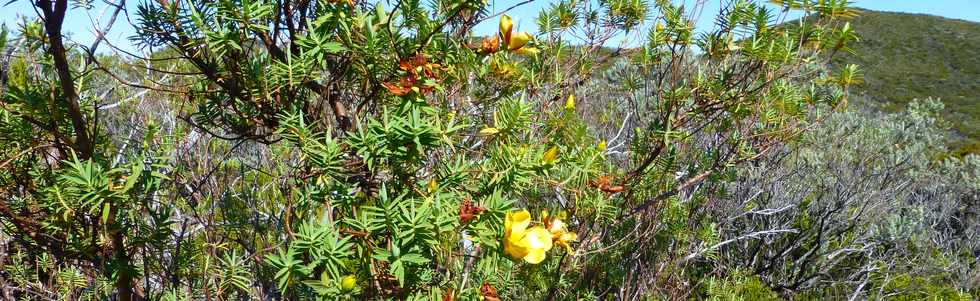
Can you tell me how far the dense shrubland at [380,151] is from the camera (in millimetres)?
1019

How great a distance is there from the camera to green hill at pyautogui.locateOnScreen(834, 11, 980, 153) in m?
27.4

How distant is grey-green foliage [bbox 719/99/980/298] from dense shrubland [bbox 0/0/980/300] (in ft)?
3.25

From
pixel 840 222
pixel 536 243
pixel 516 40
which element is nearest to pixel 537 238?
pixel 536 243

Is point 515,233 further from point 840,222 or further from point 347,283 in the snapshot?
point 840,222

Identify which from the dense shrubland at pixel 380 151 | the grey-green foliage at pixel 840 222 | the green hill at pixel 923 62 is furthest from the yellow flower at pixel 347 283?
the green hill at pixel 923 62

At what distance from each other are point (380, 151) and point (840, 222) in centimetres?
428

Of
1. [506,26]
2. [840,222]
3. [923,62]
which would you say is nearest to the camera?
[506,26]

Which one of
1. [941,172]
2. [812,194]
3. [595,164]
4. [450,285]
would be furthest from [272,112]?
[941,172]

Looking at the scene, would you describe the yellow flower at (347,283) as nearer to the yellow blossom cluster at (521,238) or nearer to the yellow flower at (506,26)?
the yellow blossom cluster at (521,238)

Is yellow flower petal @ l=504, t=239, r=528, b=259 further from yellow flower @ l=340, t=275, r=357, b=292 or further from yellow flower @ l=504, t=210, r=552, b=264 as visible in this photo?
yellow flower @ l=340, t=275, r=357, b=292

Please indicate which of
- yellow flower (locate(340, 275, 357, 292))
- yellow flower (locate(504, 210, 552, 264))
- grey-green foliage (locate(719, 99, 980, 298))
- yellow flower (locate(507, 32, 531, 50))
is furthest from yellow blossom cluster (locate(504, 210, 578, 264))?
grey-green foliage (locate(719, 99, 980, 298))

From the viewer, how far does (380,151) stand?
0.94 metres

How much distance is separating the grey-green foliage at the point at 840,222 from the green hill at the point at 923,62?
19773 millimetres

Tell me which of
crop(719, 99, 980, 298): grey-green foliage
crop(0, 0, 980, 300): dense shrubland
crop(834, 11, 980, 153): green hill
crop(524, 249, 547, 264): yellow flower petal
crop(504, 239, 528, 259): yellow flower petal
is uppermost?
crop(834, 11, 980, 153): green hill
